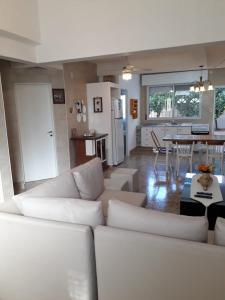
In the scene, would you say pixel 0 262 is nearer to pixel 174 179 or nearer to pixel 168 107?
pixel 174 179

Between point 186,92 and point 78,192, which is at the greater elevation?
point 186,92

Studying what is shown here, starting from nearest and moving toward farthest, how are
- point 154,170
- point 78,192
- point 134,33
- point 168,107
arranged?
point 78,192, point 134,33, point 154,170, point 168,107

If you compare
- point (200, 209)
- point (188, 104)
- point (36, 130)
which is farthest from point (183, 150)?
point (188, 104)

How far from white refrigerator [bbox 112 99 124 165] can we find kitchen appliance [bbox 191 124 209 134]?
8.89ft

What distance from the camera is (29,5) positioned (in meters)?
3.27

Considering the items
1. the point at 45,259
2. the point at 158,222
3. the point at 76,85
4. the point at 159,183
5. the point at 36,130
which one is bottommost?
the point at 159,183

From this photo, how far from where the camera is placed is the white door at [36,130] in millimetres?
4684

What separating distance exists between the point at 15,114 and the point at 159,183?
125 inches

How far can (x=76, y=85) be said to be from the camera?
18.2 ft

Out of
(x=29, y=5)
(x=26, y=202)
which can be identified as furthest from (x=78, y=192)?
(x=29, y=5)

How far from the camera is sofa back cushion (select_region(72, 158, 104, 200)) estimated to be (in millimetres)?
2660

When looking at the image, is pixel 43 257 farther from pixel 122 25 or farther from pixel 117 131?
pixel 117 131

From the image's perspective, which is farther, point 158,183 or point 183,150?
point 183,150

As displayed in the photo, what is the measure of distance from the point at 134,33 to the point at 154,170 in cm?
333
